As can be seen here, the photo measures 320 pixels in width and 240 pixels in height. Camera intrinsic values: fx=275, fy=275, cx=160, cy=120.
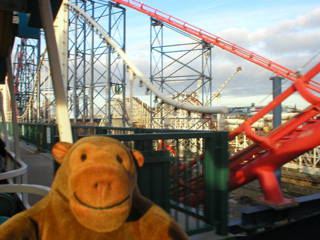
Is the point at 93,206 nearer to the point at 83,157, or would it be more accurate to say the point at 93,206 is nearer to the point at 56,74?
the point at 83,157

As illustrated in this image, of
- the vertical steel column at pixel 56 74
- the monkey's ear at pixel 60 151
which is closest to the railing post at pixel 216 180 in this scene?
the vertical steel column at pixel 56 74

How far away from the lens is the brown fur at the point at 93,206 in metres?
1.06

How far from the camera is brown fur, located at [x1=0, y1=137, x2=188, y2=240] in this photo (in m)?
1.06

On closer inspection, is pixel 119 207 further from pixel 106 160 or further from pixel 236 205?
pixel 236 205

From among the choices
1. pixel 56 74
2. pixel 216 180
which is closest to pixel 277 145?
pixel 216 180

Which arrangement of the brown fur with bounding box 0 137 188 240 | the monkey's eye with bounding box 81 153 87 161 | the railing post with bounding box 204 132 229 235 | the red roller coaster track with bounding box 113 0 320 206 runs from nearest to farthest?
the brown fur with bounding box 0 137 188 240 → the monkey's eye with bounding box 81 153 87 161 → the railing post with bounding box 204 132 229 235 → the red roller coaster track with bounding box 113 0 320 206

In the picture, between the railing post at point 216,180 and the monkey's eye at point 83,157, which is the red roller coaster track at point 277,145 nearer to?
the railing post at point 216,180

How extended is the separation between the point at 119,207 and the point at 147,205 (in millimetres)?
317

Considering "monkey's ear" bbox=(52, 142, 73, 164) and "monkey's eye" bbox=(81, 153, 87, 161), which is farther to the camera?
"monkey's ear" bbox=(52, 142, 73, 164)

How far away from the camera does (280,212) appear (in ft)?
12.9

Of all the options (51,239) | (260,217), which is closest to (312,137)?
(260,217)

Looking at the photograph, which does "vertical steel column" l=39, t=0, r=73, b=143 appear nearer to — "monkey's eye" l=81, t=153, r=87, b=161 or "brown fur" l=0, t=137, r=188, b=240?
"brown fur" l=0, t=137, r=188, b=240

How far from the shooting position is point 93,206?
1.05m

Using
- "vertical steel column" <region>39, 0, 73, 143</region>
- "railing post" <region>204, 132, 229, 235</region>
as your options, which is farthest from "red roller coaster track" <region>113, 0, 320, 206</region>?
"vertical steel column" <region>39, 0, 73, 143</region>
